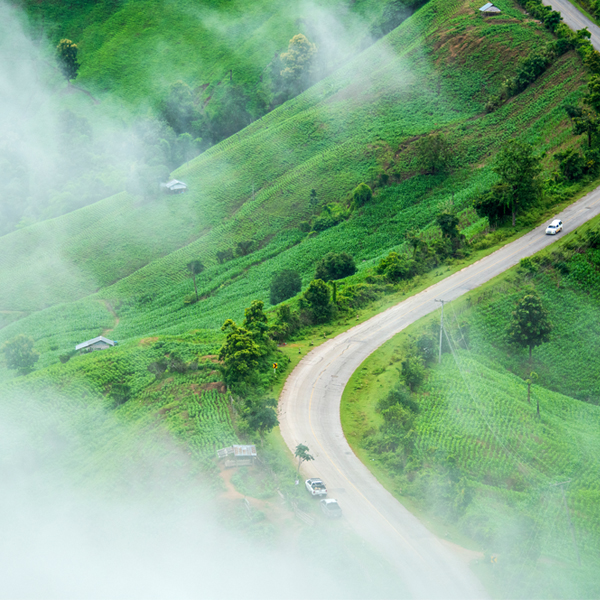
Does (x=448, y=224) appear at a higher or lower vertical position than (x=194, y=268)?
higher

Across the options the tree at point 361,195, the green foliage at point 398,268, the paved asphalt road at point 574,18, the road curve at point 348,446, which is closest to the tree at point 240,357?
the road curve at point 348,446

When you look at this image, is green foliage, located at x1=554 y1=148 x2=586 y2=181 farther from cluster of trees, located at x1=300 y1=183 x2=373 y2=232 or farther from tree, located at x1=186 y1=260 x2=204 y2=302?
tree, located at x1=186 y1=260 x2=204 y2=302

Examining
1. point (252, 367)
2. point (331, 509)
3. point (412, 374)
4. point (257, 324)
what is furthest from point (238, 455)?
point (257, 324)

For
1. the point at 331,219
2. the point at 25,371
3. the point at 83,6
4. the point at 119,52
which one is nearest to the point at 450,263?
the point at 331,219

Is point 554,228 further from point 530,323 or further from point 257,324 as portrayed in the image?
point 257,324

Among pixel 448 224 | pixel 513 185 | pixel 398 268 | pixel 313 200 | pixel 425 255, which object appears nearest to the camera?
pixel 398 268

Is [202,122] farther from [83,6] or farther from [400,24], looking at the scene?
[83,6]
